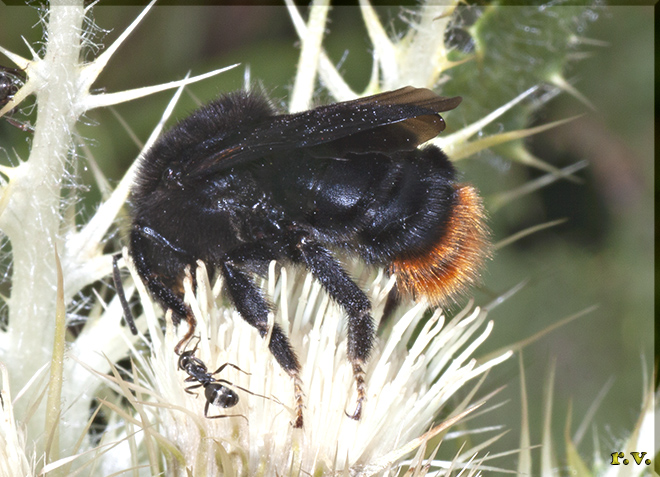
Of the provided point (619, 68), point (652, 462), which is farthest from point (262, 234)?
point (619, 68)

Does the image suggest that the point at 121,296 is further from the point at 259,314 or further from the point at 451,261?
the point at 451,261

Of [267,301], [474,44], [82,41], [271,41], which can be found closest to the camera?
[267,301]

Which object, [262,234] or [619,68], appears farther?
[619,68]

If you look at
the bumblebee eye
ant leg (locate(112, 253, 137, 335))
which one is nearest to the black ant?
ant leg (locate(112, 253, 137, 335))

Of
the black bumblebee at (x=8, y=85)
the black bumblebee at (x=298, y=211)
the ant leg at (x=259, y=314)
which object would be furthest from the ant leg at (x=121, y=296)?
the black bumblebee at (x=8, y=85)

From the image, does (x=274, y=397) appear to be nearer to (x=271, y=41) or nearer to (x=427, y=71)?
(x=427, y=71)

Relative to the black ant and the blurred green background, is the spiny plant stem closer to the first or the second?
the black ant

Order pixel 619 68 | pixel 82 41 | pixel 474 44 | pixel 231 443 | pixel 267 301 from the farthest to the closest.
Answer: pixel 619 68
pixel 474 44
pixel 82 41
pixel 267 301
pixel 231 443
